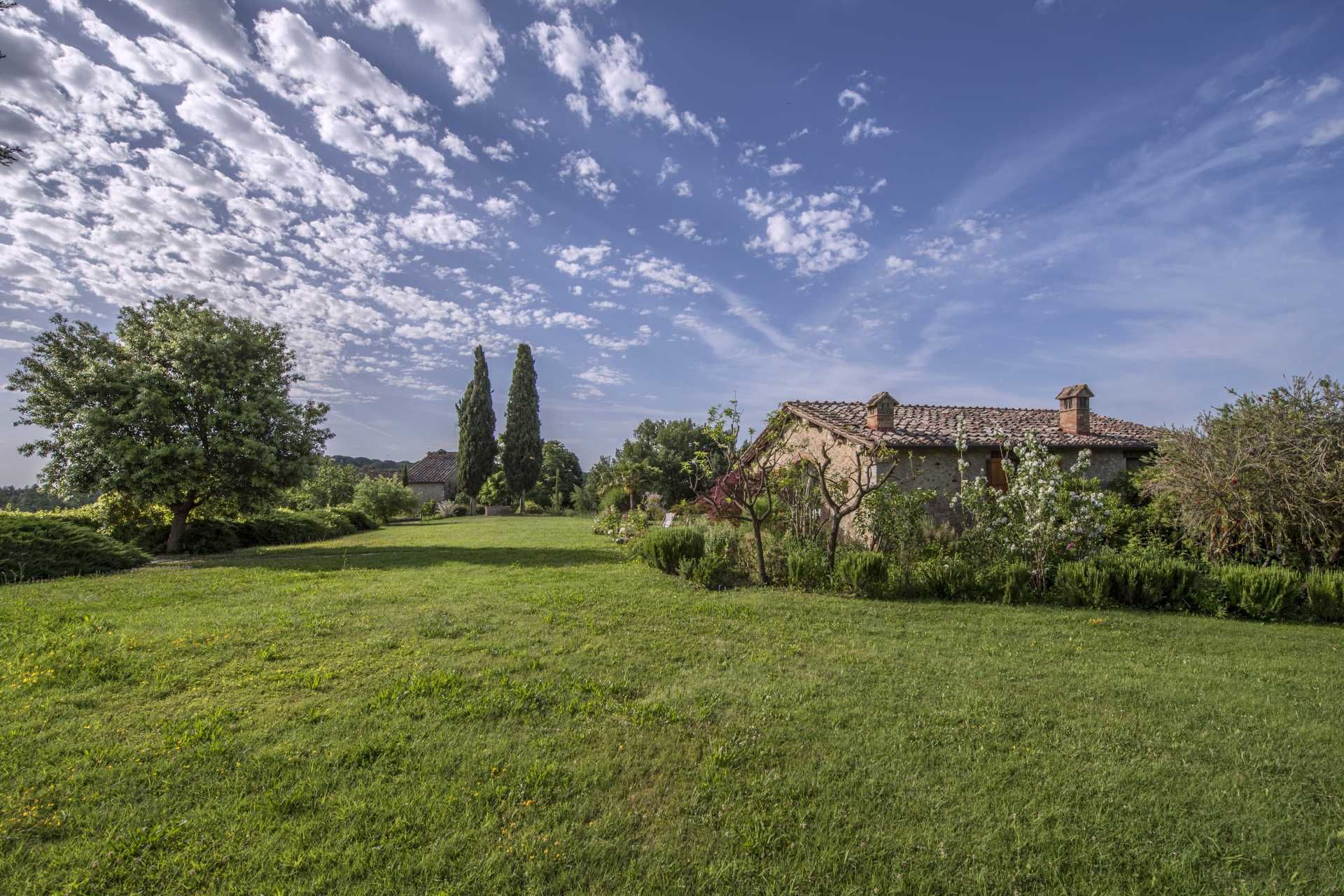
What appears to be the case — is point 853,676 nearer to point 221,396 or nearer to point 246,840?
point 246,840

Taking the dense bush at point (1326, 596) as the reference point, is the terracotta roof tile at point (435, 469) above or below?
above

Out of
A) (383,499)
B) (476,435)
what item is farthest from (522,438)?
(383,499)

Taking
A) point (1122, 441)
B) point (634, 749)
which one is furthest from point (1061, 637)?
point (1122, 441)

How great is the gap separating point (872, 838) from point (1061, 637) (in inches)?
214

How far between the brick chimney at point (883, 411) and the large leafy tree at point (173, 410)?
15.7 m

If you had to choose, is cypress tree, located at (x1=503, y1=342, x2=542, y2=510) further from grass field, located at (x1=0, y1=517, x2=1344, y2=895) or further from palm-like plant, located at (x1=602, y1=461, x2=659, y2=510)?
grass field, located at (x1=0, y1=517, x2=1344, y2=895)

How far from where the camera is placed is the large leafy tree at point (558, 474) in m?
42.8

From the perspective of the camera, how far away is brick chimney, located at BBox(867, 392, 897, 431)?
16141 mm

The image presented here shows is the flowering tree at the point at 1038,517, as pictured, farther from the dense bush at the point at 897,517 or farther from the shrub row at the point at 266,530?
the shrub row at the point at 266,530

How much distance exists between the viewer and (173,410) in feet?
46.7

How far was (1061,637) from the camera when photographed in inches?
276

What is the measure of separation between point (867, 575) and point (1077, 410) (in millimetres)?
12890

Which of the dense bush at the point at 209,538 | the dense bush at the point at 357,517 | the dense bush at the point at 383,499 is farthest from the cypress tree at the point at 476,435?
the dense bush at the point at 209,538

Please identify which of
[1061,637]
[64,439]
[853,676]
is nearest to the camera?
[853,676]
